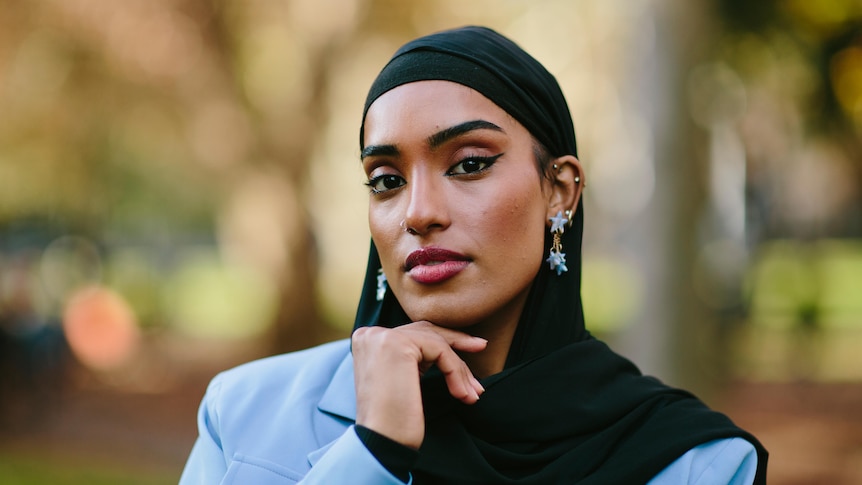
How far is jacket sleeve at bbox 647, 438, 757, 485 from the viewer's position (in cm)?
233

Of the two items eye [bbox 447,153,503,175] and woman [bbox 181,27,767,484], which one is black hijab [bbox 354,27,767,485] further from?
eye [bbox 447,153,503,175]

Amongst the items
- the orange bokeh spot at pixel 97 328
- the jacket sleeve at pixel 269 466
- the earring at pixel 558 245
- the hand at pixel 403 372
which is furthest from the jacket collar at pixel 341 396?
the orange bokeh spot at pixel 97 328

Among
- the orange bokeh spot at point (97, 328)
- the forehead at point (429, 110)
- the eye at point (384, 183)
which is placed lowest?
the orange bokeh spot at point (97, 328)

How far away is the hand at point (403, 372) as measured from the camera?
2.10 metres

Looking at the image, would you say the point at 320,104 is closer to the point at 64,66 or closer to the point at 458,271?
the point at 64,66

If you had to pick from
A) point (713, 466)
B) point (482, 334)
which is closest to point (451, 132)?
point (482, 334)

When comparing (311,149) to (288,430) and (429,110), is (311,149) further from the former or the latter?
(429,110)

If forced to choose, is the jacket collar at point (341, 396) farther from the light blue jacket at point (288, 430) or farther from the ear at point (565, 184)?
the ear at point (565, 184)

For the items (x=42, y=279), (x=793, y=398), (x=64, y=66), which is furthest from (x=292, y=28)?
(x=42, y=279)

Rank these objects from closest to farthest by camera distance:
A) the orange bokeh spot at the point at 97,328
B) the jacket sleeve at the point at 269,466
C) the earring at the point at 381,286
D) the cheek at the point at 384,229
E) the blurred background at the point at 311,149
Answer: the jacket sleeve at the point at 269,466
the cheek at the point at 384,229
the earring at the point at 381,286
the blurred background at the point at 311,149
the orange bokeh spot at the point at 97,328

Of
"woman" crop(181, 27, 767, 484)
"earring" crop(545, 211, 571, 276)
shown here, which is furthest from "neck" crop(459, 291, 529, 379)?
"earring" crop(545, 211, 571, 276)

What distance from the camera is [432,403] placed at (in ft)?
7.99

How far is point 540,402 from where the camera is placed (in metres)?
2.44

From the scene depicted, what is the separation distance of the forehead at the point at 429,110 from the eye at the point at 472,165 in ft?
0.31
